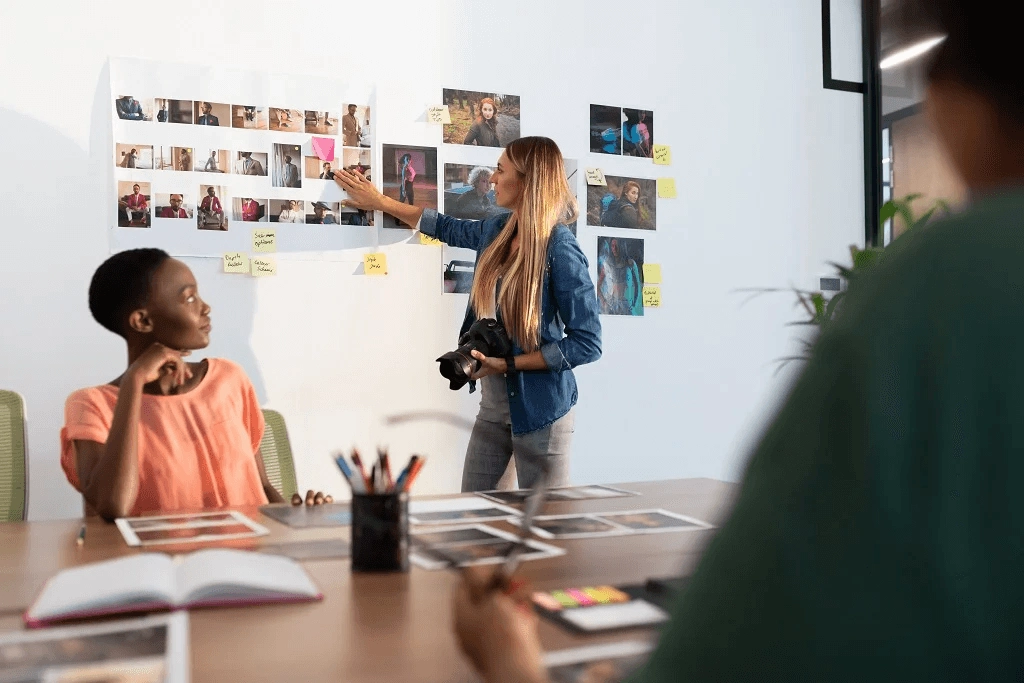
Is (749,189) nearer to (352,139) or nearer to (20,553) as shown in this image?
(352,139)

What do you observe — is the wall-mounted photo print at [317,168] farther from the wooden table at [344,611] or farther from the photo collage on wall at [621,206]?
the wooden table at [344,611]

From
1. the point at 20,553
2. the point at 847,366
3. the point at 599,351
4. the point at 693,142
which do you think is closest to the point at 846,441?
the point at 847,366

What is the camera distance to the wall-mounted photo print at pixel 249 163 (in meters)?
2.71

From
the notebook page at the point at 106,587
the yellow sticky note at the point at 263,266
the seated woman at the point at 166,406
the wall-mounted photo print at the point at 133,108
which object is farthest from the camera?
the yellow sticky note at the point at 263,266

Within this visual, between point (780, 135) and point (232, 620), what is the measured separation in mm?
3007

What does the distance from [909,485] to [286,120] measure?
8.79ft

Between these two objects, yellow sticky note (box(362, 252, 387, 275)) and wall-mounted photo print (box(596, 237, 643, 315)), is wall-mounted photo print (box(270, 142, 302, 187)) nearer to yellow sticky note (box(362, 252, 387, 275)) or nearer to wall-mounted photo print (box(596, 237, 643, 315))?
yellow sticky note (box(362, 252, 387, 275))

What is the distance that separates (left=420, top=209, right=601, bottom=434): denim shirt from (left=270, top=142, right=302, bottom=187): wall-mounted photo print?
810 millimetres

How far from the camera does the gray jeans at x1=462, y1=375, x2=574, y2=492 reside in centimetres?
246

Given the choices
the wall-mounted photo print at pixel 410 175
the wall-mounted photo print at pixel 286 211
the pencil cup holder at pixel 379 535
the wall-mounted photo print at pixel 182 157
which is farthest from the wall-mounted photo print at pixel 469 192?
the pencil cup holder at pixel 379 535

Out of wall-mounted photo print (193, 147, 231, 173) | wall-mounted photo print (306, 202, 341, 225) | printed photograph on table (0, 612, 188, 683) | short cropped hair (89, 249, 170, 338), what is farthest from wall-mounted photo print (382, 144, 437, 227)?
printed photograph on table (0, 612, 188, 683)

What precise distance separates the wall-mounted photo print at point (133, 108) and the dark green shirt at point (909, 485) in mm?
2610

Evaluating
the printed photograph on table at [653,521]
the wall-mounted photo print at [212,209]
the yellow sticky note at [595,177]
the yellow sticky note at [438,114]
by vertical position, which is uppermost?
the yellow sticky note at [438,114]

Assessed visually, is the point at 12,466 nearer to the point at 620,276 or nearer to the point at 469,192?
the point at 469,192
